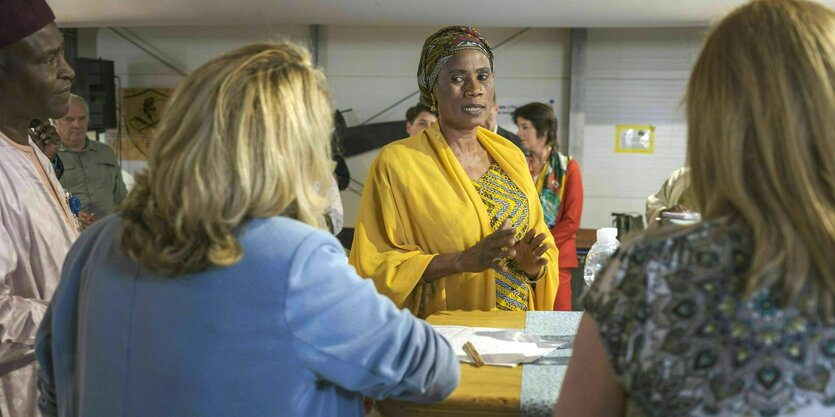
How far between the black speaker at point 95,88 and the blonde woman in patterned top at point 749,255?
8.30 meters

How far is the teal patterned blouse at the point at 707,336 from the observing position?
38.1 inches

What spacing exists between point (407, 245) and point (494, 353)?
2.18 feet

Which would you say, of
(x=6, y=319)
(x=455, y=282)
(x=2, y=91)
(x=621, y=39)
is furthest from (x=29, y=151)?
(x=621, y=39)

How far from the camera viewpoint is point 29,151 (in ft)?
6.69

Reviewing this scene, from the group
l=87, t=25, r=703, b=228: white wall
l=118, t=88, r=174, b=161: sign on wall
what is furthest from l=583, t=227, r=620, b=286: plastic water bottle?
l=118, t=88, r=174, b=161: sign on wall

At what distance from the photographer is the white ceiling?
720cm

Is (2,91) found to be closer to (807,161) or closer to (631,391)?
(631,391)

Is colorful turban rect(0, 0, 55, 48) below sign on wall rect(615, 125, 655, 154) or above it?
above

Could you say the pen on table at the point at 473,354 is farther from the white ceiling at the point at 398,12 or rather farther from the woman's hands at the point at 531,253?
the white ceiling at the point at 398,12

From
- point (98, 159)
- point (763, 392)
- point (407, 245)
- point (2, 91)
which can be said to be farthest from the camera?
point (98, 159)

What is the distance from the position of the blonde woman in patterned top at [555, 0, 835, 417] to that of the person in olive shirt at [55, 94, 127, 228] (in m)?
4.43

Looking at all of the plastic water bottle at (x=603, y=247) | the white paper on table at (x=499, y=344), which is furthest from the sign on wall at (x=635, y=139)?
the white paper on table at (x=499, y=344)

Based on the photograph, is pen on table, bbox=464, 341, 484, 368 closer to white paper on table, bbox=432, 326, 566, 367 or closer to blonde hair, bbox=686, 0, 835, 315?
white paper on table, bbox=432, 326, 566, 367

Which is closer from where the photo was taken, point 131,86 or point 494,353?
point 494,353
